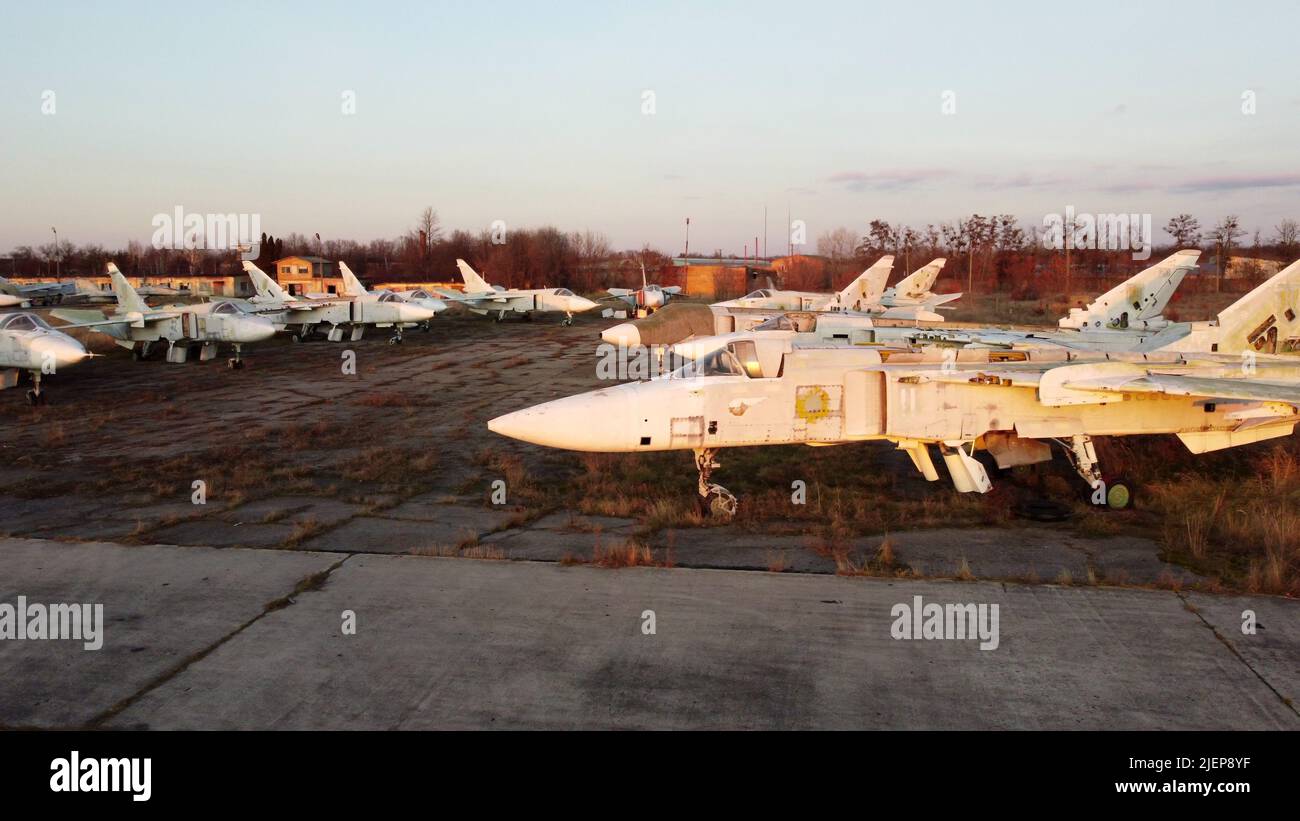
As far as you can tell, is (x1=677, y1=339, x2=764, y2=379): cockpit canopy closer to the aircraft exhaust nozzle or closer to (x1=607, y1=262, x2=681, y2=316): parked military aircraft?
(x1=607, y1=262, x2=681, y2=316): parked military aircraft

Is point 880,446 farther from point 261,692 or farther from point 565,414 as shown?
point 261,692

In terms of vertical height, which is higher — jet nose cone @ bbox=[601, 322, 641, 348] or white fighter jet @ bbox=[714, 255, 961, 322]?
white fighter jet @ bbox=[714, 255, 961, 322]

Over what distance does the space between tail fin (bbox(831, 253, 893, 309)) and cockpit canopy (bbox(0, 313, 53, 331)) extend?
25433 mm

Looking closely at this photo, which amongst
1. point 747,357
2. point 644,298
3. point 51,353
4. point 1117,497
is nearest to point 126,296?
point 51,353

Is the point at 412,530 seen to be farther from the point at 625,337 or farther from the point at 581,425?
the point at 625,337

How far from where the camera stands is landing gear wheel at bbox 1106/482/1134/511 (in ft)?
37.8

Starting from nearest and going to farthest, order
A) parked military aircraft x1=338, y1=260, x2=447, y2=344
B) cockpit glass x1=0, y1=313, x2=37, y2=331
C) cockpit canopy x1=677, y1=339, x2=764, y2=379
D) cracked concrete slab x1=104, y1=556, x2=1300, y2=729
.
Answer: cracked concrete slab x1=104, y1=556, x2=1300, y2=729, cockpit canopy x1=677, y1=339, x2=764, y2=379, cockpit glass x1=0, y1=313, x2=37, y2=331, parked military aircraft x1=338, y1=260, x2=447, y2=344

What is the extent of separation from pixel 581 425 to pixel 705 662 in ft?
14.3

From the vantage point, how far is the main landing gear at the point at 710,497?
11.4m

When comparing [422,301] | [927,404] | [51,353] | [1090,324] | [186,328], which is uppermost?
[422,301]

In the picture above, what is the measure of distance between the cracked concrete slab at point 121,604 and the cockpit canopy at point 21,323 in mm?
14840

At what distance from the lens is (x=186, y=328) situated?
30938mm

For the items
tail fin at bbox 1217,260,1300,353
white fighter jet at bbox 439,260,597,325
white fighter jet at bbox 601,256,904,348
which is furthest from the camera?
white fighter jet at bbox 439,260,597,325

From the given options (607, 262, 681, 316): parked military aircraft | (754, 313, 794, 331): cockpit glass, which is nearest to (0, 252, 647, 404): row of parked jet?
(607, 262, 681, 316): parked military aircraft
